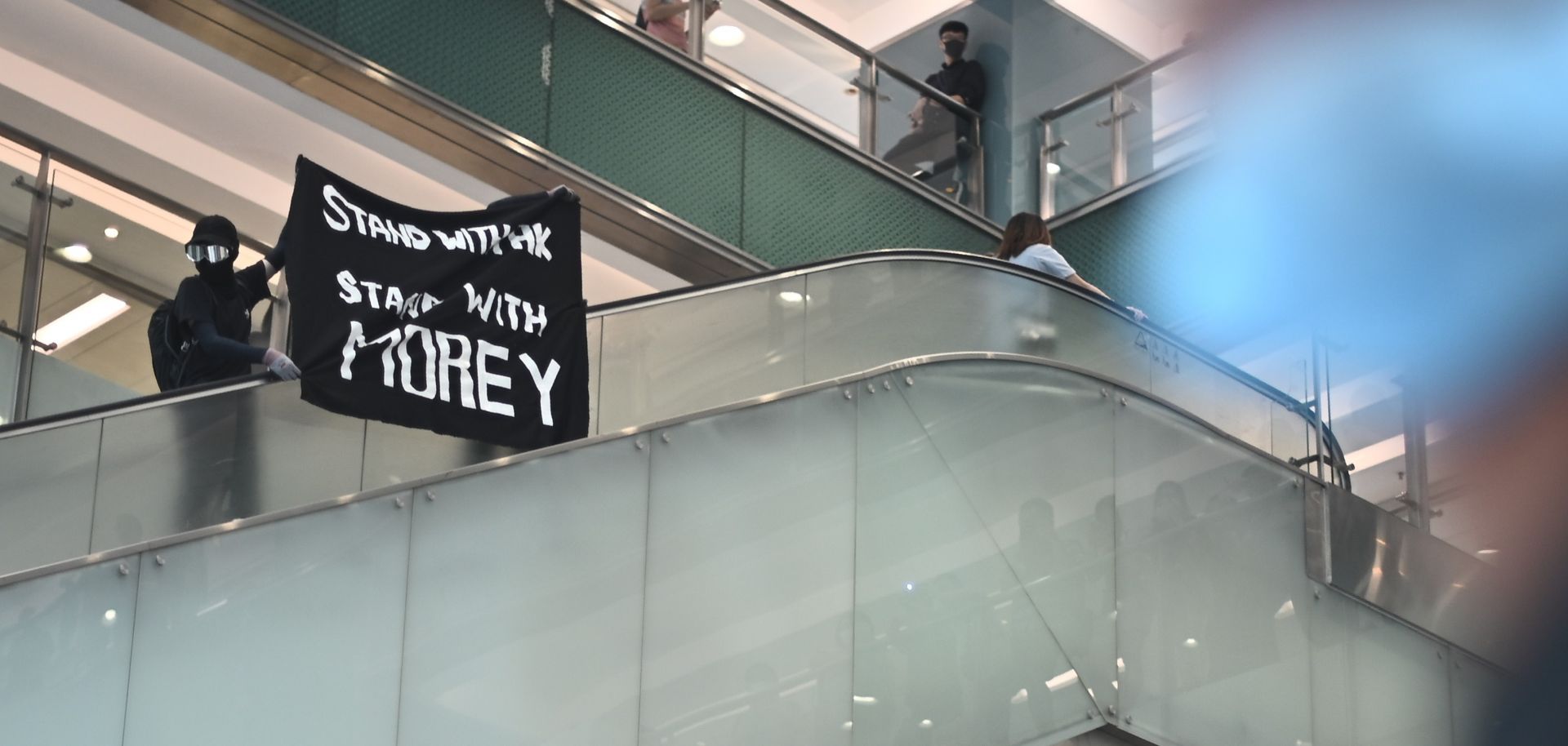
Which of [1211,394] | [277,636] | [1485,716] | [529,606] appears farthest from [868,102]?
[1485,716]

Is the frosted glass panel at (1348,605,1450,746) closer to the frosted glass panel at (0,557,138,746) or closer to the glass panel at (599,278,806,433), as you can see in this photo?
the glass panel at (599,278,806,433)

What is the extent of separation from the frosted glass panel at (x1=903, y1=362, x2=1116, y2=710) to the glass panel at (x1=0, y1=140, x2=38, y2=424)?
4.55 m

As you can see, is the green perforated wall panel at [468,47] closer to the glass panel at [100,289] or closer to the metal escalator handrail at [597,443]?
the glass panel at [100,289]

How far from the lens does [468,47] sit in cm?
1121

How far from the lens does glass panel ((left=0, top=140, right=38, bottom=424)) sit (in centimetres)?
866

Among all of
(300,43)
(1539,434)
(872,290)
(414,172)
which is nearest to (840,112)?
(414,172)

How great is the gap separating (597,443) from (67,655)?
6.85 feet

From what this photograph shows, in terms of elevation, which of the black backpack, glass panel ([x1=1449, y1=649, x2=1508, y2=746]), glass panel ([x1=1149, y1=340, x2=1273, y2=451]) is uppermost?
glass panel ([x1=1149, y1=340, x2=1273, y2=451])

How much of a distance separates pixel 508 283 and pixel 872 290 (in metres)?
2.05

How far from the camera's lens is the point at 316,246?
21.5 feet

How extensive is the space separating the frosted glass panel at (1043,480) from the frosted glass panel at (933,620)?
80 mm

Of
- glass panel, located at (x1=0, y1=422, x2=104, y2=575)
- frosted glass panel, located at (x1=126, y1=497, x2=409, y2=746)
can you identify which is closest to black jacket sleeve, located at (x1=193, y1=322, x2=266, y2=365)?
glass panel, located at (x1=0, y1=422, x2=104, y2=575)

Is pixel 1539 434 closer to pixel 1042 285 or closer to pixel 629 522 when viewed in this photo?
pixel 629 522

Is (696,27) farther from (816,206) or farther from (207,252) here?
(207,252)
